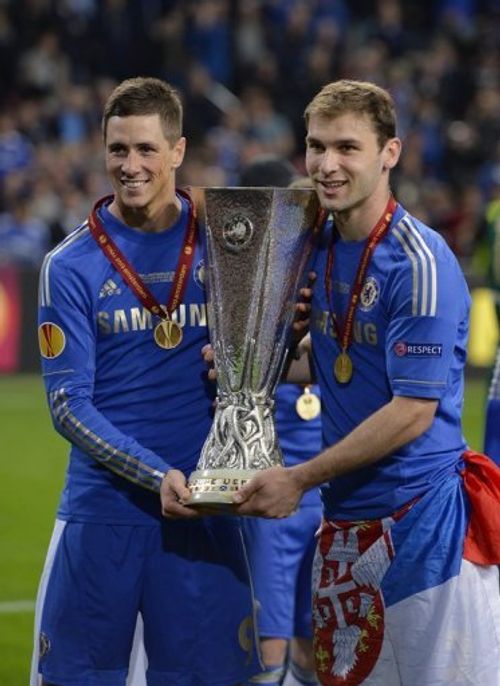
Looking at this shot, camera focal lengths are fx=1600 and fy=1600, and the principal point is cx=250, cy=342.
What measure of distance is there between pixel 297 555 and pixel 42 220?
10.1 metres

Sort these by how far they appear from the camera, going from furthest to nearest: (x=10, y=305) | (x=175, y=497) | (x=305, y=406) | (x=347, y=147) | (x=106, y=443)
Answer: (x=10, y=305)
(x=305, y=406)
(x=106, y=443)
(x=175, y=497)
(x=347, y=147)

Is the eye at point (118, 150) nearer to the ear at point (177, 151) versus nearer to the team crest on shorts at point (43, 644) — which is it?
the ear at point (177, 151)

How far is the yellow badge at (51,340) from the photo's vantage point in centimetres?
434

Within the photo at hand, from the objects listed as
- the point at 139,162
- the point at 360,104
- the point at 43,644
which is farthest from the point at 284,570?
the point at 360,104

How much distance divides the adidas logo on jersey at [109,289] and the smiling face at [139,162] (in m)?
0.21

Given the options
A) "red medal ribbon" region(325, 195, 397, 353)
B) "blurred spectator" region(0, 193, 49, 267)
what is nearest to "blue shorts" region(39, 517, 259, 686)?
"red medal ribbon" region(325, 195, 397, 353)

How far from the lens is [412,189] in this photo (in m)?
17.4

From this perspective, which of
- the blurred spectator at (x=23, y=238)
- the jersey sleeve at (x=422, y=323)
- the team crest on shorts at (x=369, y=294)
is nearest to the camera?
the jersey sleeve at (x=422, y=323)

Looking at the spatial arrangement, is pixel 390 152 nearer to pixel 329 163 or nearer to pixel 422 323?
pixel 329 163

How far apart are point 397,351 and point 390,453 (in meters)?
0.26

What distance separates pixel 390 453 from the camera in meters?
4.02

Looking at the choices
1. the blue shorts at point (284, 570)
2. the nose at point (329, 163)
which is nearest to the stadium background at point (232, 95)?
the blue shorts at point (284, 570)

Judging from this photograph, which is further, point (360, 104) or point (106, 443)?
point (106, 443)

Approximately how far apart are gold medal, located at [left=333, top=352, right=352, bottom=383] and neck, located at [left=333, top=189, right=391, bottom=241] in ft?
1.01
